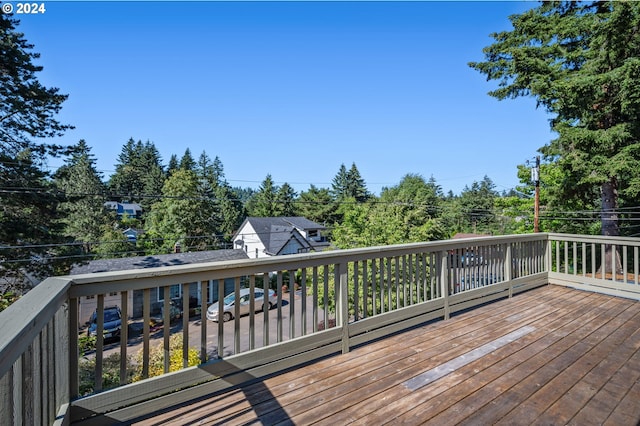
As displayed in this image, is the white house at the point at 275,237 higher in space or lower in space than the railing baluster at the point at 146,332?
lower

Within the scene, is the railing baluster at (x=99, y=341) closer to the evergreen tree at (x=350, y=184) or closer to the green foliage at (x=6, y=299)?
the green foliage at (x=6, y=299)

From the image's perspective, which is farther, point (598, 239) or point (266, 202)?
point (266, 202)

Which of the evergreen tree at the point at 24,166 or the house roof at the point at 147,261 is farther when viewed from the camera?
the house roof at the point at 147,261

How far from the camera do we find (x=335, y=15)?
8477 millimetres

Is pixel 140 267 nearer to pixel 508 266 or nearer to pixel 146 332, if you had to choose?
pixel 146 332

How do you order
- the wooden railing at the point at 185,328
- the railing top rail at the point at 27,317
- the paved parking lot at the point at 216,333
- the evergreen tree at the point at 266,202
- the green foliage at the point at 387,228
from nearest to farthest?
the railing top rail at the point at 27,317
the wooden railing at the point at 185,328
the paved parking lot at the point at 216,333
the green foliage at the point at 387,228
the evergreen tree at the point at 266,202

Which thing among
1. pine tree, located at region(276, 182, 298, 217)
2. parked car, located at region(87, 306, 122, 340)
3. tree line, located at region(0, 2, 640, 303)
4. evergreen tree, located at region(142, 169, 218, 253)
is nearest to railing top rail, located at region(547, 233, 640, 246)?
tree line, located at region(0, 2, 640, 303)

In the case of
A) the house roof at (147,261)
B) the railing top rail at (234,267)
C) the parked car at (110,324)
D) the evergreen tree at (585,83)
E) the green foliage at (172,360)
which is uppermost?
the evergreen tree at (585,83)

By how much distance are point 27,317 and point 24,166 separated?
12.6 meters

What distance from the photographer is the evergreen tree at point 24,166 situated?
9688 mm

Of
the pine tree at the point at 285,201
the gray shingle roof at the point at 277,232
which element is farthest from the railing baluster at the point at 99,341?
the pine tree at the point at 285,201

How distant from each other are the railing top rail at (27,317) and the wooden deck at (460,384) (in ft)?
3.08

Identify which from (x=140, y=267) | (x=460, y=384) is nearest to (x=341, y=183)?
(x=140, y=267)

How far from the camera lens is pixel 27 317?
1050 millimetres
